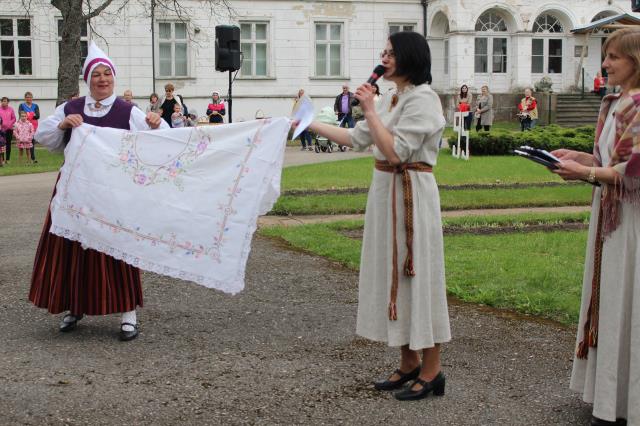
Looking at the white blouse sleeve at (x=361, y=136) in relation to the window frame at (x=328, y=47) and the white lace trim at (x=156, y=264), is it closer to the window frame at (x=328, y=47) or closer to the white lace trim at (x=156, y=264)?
the white lace trim at (x=156, y=264)

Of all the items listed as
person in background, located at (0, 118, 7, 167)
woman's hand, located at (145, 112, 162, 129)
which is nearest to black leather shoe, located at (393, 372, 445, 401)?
woman's hand, located at (145, 112, 162, 129)

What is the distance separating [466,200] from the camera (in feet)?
44.7

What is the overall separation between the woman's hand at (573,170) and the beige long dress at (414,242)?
696mm

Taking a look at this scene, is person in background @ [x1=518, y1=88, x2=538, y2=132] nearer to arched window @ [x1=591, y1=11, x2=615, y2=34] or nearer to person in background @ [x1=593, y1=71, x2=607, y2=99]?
person in background @ [x1=593, y1=71, x2=607, y2=99]

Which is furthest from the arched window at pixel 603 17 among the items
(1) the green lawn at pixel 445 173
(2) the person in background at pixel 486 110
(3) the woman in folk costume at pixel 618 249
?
(3) the woman in folk costume at pixel 618 249

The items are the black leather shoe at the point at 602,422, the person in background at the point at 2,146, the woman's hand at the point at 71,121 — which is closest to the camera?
the black leather shoe at the point at 602,422

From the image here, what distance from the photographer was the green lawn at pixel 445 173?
16.2m

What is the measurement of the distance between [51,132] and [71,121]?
201mm

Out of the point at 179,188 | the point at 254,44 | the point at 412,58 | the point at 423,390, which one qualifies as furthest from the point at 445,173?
the point at 254,44

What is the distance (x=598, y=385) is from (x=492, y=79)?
32.7m

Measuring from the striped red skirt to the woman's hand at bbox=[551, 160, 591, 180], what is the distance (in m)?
3.09

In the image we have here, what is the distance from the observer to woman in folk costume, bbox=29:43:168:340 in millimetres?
6168

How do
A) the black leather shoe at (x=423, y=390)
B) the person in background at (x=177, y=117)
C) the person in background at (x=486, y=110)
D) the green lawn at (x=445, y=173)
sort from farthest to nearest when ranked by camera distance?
the person in background at (x=486, y=110), the person in background at (x=177, y=117), the green lawn at (x=445, y=173), the black leather shoe at (x=423, y=390)

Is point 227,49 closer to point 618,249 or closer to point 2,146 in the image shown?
point 2,146
